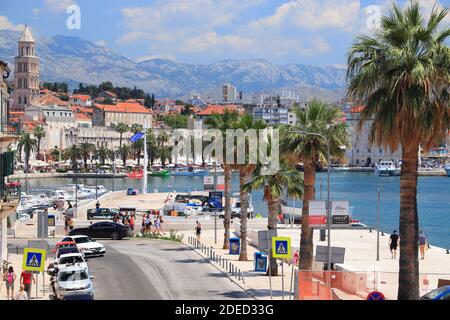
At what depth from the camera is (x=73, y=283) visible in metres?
26.6

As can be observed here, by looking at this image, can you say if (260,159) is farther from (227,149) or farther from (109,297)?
(109,297)

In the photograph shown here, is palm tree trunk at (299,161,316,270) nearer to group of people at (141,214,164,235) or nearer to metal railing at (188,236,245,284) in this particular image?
metal railing at (188,236,245,284)

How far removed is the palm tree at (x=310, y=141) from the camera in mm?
30031

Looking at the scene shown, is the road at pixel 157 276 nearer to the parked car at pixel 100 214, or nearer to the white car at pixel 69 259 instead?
the white car at pixel 69 259

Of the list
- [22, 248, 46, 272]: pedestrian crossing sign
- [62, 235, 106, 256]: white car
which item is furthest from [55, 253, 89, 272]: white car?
[22, 248, 46, 272]: pedestrian crossing sign

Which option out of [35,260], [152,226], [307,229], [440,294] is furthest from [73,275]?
[152,226]

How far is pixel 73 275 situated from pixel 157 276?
6.19m

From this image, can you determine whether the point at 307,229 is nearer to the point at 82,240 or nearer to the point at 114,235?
the point at 82,240

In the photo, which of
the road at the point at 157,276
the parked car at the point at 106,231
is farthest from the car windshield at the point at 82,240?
the parked car at the point at 106,231

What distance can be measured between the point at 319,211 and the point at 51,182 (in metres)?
163

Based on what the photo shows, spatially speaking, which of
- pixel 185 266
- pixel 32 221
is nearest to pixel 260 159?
pixel 185 266

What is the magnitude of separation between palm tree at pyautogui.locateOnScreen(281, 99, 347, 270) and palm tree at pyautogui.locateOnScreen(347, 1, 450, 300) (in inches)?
324

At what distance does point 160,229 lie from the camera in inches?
2207

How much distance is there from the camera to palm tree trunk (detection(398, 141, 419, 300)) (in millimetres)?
21359
